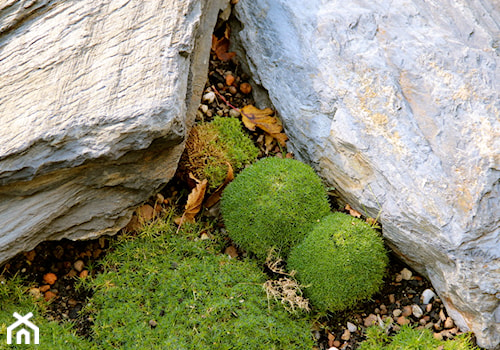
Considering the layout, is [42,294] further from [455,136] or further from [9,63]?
[455,136]

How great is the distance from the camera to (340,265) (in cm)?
393

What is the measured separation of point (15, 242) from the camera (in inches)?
143

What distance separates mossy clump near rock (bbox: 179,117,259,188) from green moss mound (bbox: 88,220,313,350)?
0.60 metres

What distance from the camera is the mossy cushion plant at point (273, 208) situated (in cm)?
418

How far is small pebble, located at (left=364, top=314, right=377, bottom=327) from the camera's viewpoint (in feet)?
13.3

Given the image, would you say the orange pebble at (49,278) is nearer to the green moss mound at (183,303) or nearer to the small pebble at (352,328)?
the green moss mound at (183,303)

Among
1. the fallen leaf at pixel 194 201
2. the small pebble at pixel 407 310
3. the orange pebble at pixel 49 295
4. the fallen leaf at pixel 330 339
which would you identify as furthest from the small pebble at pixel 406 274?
the orange pebble at pixel 49 295

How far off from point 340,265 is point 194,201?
54.0 inches

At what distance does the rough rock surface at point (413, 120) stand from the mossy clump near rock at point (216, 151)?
0.46 meters

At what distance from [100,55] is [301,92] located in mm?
1809

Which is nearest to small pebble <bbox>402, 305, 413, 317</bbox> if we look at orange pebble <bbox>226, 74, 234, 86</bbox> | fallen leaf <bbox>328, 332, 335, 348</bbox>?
fallen leaf <bbox>328, 332, 335, 348</bbox>

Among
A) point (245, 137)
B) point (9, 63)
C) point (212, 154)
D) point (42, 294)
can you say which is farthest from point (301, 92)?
point (42, 294)

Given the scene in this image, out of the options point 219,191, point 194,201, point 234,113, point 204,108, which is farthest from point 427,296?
point 204,108

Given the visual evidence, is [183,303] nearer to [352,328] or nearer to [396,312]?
[352,328]
